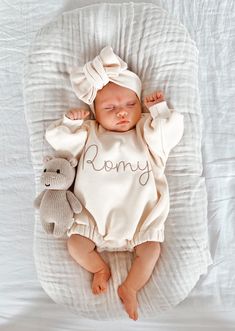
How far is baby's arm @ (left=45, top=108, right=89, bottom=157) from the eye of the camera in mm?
1535

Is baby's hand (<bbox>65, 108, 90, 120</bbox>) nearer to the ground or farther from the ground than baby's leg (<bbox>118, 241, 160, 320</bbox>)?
farther from the ground

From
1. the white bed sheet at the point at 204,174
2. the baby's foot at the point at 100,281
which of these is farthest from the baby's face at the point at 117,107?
the baby's foot at the point at 100,281

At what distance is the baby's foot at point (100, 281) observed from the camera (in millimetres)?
1512

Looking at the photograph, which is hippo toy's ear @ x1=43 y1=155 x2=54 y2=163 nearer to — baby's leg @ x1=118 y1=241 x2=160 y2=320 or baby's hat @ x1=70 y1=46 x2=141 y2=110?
baby's hat @ x1=70 y1=46 x2=141 y2=110

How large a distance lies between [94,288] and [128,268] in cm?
11

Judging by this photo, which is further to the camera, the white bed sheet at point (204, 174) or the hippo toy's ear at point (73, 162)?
the white bed sheet at point (204, 174)

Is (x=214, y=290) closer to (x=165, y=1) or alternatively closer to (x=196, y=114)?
(x=196, y=114)

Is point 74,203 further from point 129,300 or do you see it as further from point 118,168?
point 129,300

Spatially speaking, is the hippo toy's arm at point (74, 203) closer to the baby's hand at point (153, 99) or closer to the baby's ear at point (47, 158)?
the baby's ear at point (47, 158)

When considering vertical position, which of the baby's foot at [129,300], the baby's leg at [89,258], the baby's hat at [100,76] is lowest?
the baby's foot at [129,300]

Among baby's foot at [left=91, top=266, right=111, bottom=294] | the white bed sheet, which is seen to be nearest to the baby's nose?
the white bed sheet

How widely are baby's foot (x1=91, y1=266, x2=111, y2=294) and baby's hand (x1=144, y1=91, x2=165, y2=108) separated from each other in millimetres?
478

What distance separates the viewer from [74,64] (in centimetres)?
164

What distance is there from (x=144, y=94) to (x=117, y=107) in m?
0.13
